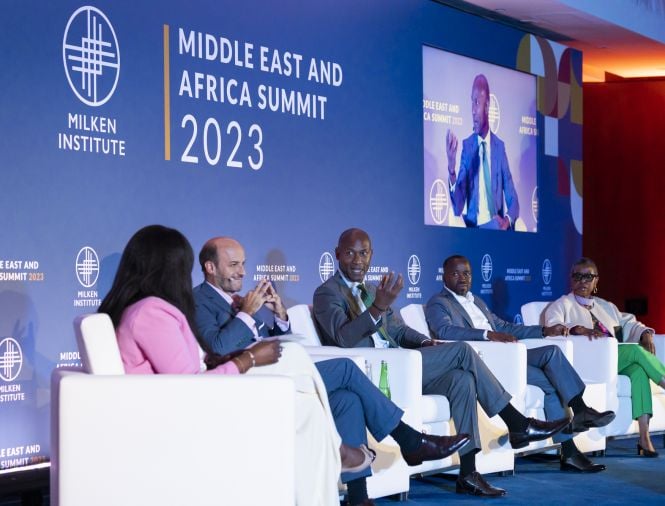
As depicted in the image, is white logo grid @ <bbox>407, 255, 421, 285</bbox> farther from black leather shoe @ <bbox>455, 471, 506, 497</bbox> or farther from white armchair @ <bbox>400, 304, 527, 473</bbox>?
black leather shoe @ <bbox>455, 471, 506, 497</bbox>

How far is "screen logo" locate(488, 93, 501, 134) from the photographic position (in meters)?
8.36

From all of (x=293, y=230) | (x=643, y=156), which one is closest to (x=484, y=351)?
(x=293, y=230)

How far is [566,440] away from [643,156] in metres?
5.04

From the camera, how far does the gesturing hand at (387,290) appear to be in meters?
5.38

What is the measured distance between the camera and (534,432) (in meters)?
5.79

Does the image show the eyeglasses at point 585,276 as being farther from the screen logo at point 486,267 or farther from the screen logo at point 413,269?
the screen logo at point 413,269

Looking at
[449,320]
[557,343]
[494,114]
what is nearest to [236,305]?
[449,320]

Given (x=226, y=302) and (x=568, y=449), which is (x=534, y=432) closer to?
(x=568, y=449)

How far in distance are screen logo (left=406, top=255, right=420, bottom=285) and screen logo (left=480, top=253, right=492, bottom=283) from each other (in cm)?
77

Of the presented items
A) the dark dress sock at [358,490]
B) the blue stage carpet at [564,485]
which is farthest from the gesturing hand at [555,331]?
the dark dress sock at [358,490]

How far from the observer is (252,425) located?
3.54 m

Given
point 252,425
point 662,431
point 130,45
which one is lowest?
point 662,431

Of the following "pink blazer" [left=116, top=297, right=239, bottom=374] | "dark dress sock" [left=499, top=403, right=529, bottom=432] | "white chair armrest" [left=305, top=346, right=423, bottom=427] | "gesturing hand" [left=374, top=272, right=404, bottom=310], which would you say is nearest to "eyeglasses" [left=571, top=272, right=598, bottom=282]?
"dark dress sock" [left=499, top=403, right=529, bottom=432]

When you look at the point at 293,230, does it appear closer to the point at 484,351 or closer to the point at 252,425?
the point at 484,351
